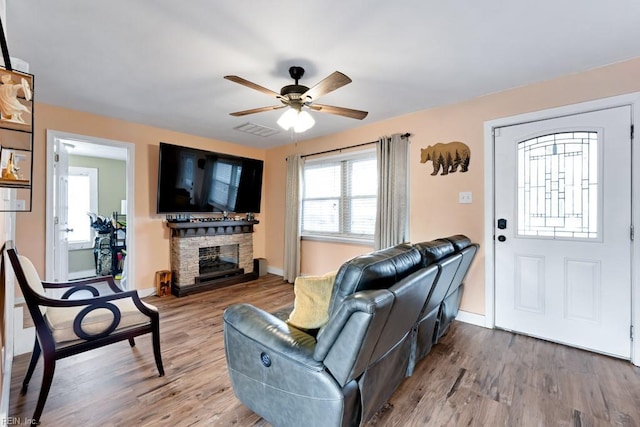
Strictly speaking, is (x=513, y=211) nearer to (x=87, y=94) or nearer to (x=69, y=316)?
(x=69, y=316)

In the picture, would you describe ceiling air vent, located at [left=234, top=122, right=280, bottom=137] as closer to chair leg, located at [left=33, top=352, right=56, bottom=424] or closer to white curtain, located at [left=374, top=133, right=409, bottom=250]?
white curtain, located at [left=374, top=133, right=409, bottom=250]

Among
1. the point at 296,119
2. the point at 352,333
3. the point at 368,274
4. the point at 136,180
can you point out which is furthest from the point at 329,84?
the point at 136,180

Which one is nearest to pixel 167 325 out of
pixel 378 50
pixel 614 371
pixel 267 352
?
pixel 267 352

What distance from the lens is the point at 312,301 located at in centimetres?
153

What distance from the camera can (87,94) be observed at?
289 cm

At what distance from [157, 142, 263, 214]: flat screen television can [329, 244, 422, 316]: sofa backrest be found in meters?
3.49

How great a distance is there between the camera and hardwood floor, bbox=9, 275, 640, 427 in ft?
5.37

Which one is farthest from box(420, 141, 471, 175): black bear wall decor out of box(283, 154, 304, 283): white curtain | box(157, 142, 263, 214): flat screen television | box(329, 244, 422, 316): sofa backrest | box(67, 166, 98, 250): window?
box(67, 166, 98, 250): window

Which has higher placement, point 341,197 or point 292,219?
point 341,197

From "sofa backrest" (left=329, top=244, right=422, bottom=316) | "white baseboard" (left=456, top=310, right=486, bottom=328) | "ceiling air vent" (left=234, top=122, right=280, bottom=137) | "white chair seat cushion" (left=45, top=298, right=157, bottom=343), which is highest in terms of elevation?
"ceiling air vent" (left=234, top=122, right=280, bottom=137)

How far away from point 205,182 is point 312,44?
2.97m

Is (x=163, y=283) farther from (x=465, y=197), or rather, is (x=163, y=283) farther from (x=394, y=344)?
(x=465, y=197)

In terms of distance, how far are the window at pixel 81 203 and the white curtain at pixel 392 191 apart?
5455mm

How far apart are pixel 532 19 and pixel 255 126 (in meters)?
3.14
